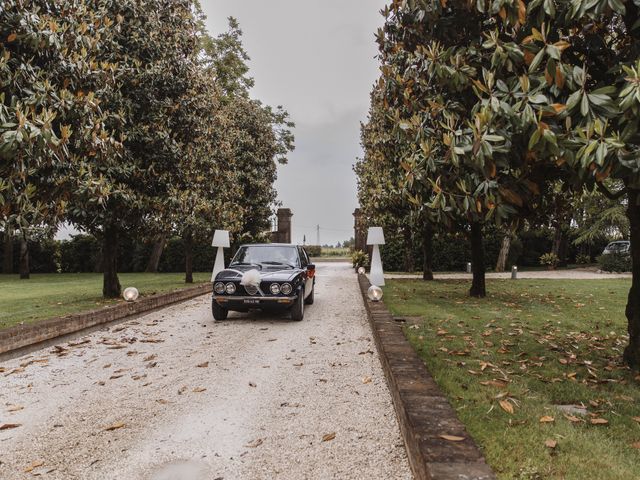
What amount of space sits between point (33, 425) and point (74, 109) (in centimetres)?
515

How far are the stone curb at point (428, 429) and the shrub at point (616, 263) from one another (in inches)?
900

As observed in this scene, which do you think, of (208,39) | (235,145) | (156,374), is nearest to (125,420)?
(156,374)

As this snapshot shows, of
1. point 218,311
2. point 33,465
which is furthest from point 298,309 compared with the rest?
point 33,465

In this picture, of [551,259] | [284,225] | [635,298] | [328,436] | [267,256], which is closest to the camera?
[328,436]

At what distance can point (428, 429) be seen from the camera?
295 cm

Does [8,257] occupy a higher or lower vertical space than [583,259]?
higher

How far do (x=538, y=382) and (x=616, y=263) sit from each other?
22.3 meters

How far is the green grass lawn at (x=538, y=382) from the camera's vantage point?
2941 millimetres

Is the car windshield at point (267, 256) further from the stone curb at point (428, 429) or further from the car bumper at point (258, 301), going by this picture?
the stone curb at point (428, 429)

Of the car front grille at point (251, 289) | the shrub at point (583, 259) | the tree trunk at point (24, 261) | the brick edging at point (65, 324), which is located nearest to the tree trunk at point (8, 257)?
the tree trunk at point (24, 261)

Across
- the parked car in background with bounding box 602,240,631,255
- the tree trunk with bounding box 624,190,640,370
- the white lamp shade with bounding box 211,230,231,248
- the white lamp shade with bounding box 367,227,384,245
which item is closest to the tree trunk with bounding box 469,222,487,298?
the white lamp shade with bounding box 367,227,384,245

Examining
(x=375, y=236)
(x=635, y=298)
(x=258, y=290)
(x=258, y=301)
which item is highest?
(x=375, y=236)

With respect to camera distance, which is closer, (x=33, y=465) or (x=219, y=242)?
(x=33, y=465)

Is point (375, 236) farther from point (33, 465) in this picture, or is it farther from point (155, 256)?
point (155, 256)
